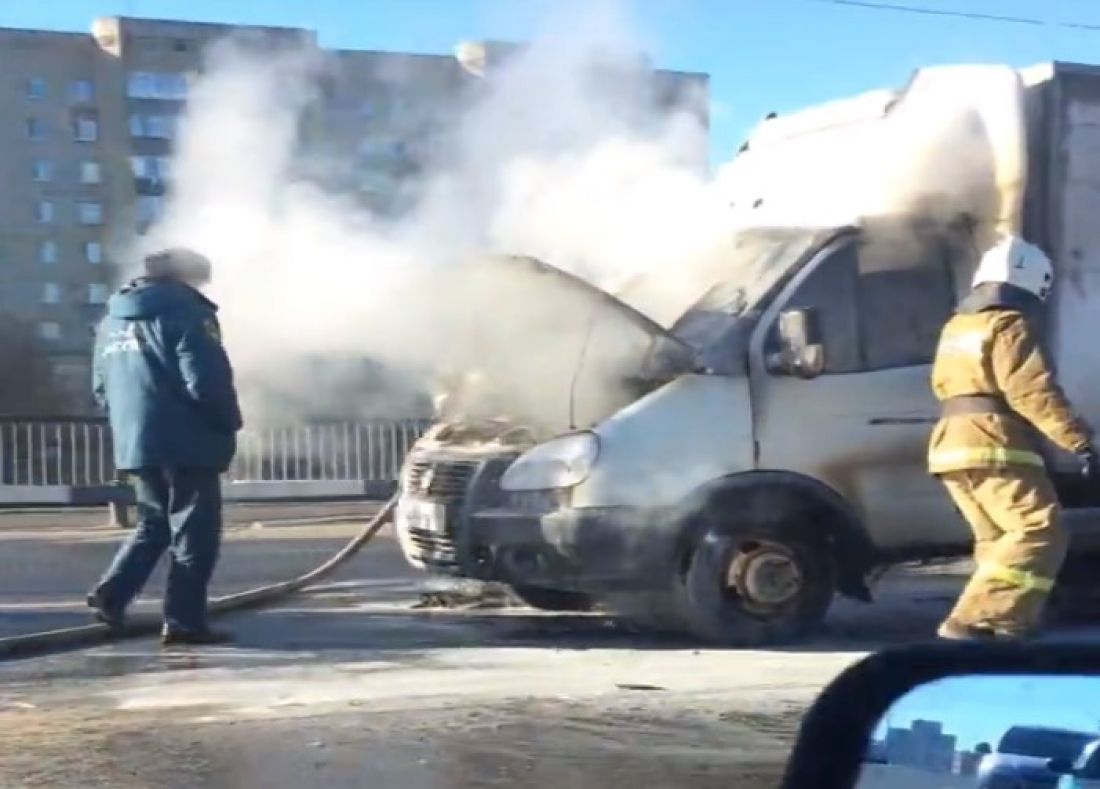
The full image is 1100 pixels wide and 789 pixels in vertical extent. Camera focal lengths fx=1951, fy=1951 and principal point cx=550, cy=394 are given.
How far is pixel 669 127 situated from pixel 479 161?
105 centimetres

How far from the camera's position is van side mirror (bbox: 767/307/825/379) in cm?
809

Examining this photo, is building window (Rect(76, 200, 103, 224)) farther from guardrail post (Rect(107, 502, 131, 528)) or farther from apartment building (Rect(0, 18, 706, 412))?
guardrail post (Rect(107, 502, 131, 528))

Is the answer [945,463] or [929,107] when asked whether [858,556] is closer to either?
[945,463]

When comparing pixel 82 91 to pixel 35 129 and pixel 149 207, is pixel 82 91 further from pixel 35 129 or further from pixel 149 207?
Answer: pixel 149 207

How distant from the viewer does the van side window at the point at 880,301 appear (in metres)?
8.30

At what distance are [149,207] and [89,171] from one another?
36.5m

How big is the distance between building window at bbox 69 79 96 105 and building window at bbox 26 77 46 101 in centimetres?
60

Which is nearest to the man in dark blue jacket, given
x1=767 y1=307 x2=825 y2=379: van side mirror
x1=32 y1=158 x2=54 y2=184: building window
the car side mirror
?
x1=767 y1=307 x2=825 y2=379: van side mirror

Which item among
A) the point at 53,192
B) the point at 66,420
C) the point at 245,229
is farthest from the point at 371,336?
the point at 53,192

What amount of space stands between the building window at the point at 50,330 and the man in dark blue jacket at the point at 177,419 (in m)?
39.8

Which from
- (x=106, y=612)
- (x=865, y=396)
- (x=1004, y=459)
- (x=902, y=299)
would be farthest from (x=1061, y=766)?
(x=106, y=612)

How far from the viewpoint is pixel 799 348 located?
26.5ft

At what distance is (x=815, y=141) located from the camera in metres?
9.23

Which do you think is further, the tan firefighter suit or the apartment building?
the apartment building
